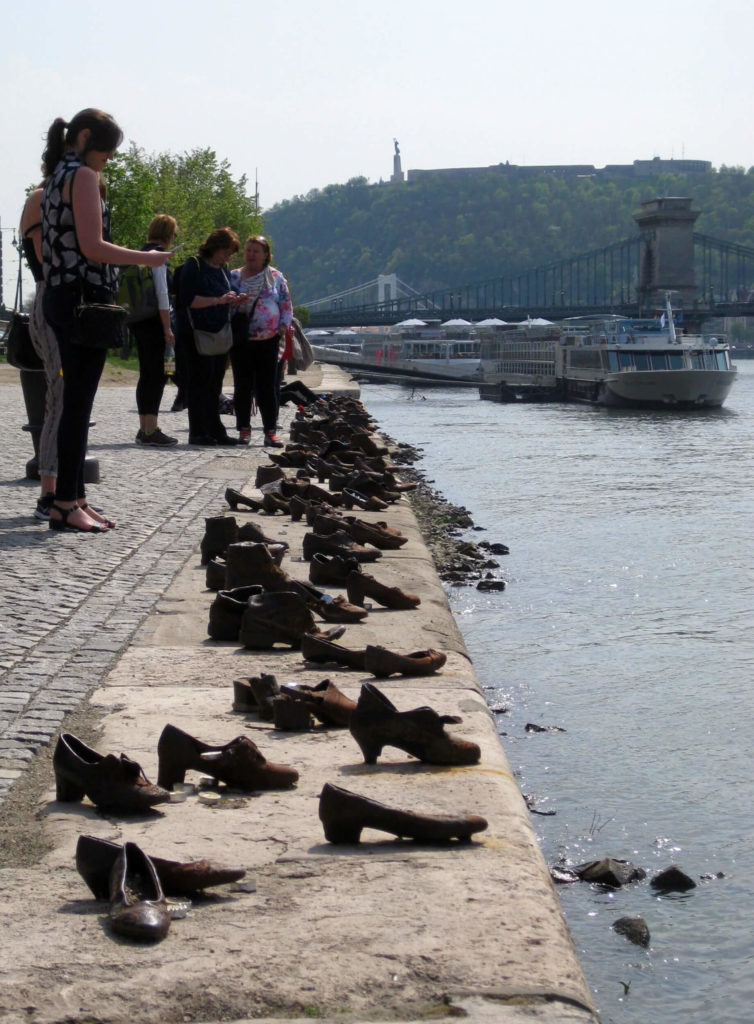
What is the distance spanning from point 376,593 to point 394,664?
1.04 meters

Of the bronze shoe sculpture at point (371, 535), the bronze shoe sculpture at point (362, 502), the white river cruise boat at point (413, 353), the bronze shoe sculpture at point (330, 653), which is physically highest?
the bronze shoe sculpture at point (330, 653)

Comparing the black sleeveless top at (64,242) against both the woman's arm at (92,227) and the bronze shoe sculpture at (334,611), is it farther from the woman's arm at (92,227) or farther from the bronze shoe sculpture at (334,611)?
the bronze shoe sculpture at (334,611)

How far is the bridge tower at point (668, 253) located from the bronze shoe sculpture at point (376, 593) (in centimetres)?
9386

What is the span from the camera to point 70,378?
239 inches

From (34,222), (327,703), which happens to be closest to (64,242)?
(34,222)

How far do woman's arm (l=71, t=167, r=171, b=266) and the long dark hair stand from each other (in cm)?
12

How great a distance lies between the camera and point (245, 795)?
280 centimetres

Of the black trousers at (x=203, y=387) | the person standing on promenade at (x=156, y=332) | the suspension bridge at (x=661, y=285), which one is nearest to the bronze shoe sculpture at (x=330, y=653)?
the person standing on promenade at (x=156, y=332)

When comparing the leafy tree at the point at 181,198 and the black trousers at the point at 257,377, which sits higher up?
the leafy tree at the point at 181,198

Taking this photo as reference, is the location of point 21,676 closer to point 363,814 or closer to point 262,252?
point 363,814

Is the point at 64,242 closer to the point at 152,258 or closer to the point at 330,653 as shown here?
the point at 152,258

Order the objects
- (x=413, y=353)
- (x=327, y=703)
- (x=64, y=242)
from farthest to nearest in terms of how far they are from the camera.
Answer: (x=413, y=353), (x=64, y=242), (x=327, y=703)

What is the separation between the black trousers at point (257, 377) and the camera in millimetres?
11234

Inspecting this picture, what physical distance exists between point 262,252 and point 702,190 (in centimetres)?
13003
